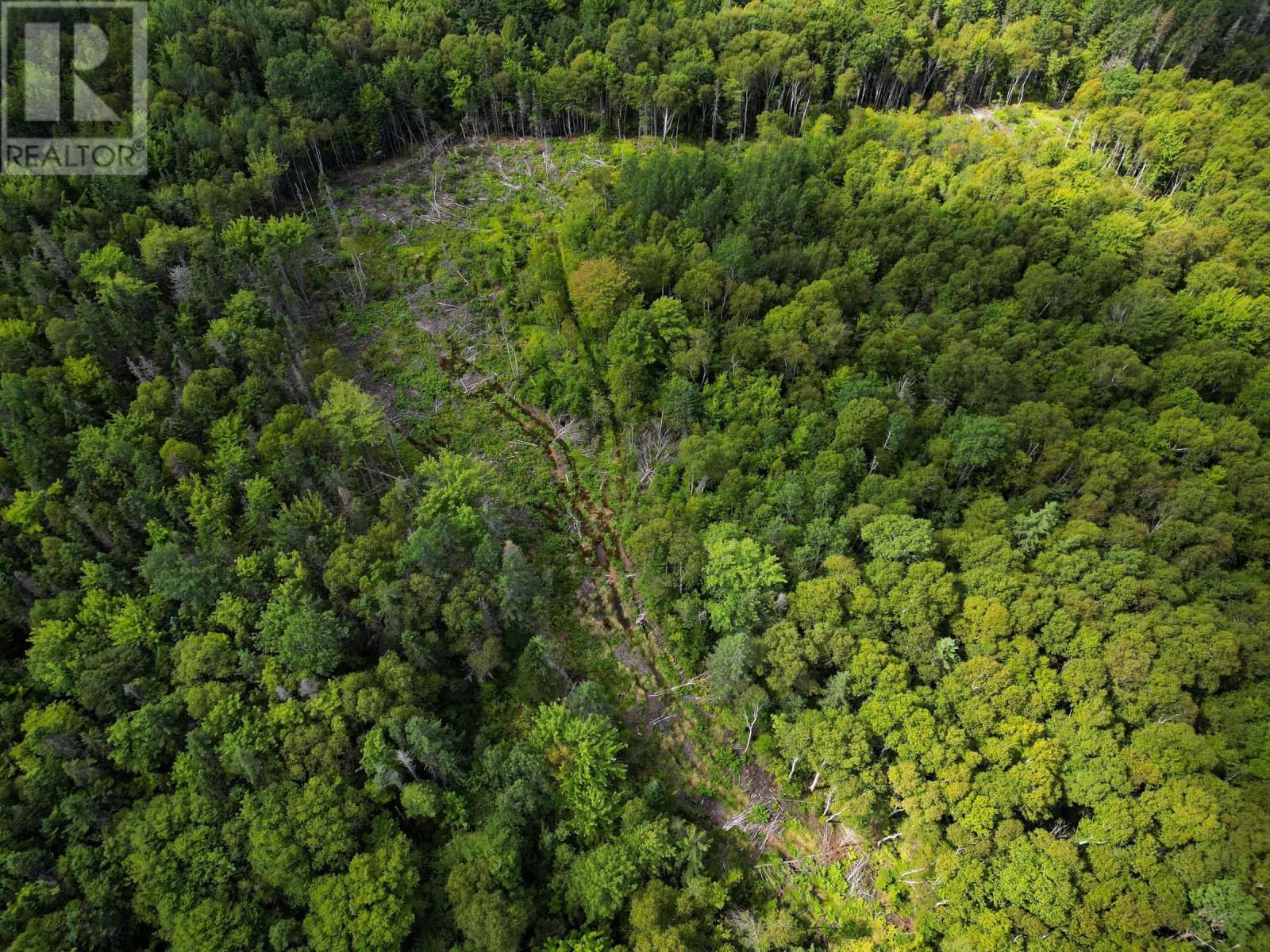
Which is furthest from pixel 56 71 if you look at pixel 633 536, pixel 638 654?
pixel 638 654

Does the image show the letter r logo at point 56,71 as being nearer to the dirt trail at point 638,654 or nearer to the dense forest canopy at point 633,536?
the dense forest canopy at point 633,536

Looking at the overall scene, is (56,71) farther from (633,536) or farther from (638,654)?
(638,654)

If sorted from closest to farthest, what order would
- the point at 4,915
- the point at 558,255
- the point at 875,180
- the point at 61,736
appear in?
the point at 4,915, the point at 61,736, the point at 558,255, the point at 875,180

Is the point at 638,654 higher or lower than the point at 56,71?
lower

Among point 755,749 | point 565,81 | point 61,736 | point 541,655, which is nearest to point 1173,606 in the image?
point 755,749

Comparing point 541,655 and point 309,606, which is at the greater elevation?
point 309,606

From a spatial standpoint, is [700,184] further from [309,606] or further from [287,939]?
[287,939]

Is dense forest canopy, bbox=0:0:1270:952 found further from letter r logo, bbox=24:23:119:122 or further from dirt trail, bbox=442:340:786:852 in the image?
letter r logo, bbox=24:23:119:122

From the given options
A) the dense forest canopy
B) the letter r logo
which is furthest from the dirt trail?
the letter r logo

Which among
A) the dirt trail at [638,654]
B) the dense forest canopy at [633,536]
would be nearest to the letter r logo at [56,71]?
the dense forest canopy at [633,536]
